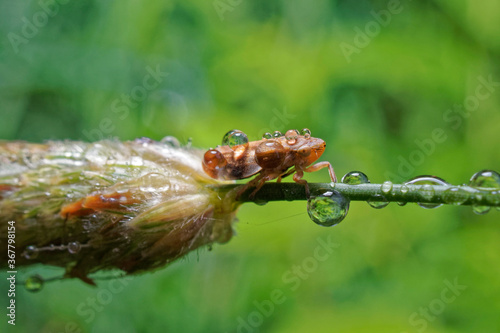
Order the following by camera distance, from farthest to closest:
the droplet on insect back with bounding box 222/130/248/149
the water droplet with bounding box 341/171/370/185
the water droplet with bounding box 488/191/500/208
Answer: the droplet on insect back with bounding box 222/130/248/149 < the water droplet with bounding box 341/171/370/185 < the water droplet with bounding box 488/191/500/208

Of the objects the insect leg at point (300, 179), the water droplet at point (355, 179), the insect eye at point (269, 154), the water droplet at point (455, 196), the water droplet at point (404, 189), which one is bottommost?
the water droplet at point (455, 196)

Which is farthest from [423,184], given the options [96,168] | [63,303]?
[63,303]

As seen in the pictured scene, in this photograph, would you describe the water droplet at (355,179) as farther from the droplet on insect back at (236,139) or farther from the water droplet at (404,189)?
the droplet on insect back at (236,139)

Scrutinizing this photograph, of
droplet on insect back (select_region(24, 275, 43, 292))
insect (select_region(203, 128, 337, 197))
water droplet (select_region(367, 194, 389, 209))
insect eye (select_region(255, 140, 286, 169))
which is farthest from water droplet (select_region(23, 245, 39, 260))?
water droplet (select_region(367, 194, 389, 209))

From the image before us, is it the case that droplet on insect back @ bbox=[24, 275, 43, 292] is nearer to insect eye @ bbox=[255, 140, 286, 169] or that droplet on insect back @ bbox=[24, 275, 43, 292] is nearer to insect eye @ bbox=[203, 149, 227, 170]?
insect eye @ bbox=[203, 149, 227, 170]

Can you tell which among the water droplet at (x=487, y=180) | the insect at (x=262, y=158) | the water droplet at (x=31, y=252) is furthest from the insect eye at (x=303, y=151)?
the water droplet at (x=31, y=252)
